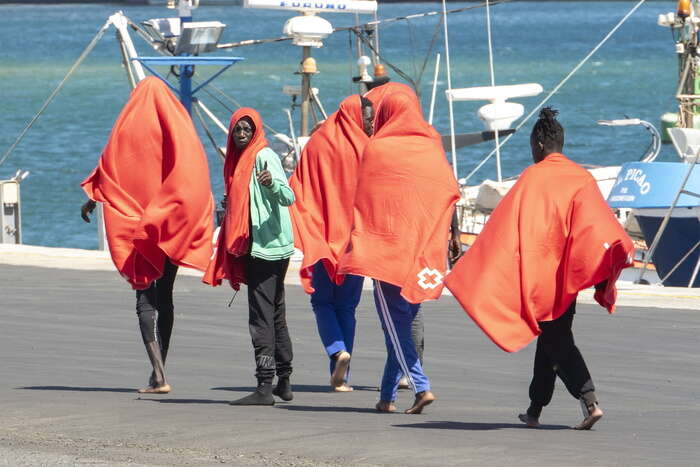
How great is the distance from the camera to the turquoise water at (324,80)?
161 feet

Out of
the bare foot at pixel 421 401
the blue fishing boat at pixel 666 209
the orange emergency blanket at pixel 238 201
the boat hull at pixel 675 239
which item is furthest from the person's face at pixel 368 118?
the boat hull at pixel 675 239

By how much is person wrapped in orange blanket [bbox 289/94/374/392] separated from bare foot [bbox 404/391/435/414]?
88 centimetres

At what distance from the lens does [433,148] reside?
830cm

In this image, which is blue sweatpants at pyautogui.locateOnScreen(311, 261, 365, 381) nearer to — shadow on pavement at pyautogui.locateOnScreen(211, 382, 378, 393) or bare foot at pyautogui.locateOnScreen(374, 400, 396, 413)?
shadow on pavement at pyautogui.locateOnScreen(211, 382, 378, 393)

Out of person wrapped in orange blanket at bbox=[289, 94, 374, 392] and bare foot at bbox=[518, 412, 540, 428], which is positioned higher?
person wrapped in orange blanket at bbox=[289, 94, 374, 392]

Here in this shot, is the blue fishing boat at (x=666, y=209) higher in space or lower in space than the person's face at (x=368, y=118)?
lower

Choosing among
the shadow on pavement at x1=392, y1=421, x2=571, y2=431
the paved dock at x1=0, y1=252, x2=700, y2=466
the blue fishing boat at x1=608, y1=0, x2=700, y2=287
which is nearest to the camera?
the paved dock at x1=0, y1=252, x2=700, y2=466

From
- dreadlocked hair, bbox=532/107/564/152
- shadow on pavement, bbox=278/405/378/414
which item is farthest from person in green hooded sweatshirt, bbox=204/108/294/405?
dreadlocked hair, bbox=532/107/564/152

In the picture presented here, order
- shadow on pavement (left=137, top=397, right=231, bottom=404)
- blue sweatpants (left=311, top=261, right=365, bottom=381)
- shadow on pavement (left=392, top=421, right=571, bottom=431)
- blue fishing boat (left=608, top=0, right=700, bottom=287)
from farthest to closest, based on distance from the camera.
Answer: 1. blue fishing boat (left=608, top=0, right=700, bottom=287)
2. blue sweatpants (left=311, top=261, right=365, bottom=381)
3. shadow on pavement (left=137, top=397, right=231, bottom=404)
4. shadow on pavement (left=392, top=421, right=571, bottom=431)

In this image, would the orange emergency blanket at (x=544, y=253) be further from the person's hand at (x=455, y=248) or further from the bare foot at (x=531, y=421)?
the person's hand at (x=455, y=248)

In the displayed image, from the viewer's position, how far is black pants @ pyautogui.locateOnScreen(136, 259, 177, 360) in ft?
28.7

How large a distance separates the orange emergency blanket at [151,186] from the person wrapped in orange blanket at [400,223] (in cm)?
99

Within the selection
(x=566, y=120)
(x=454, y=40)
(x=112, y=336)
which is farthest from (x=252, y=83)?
(x=112, y=336)

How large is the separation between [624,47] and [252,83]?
181 ft
